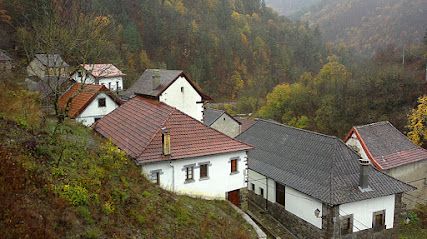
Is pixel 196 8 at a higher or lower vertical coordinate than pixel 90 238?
higher

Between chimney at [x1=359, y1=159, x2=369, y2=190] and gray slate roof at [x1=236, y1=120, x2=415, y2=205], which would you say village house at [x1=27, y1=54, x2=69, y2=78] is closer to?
gray slate roof at [x1=236, y1=120, x2=415, y2=205]

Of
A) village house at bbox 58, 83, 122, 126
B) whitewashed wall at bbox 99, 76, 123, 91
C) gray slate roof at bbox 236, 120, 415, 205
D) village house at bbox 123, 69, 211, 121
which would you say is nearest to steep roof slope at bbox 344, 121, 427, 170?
gray slate roof at bbox 236, 120, 415, 205

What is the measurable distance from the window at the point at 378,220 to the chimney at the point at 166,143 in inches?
447

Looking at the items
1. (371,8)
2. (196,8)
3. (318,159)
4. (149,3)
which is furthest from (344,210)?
(371,8)

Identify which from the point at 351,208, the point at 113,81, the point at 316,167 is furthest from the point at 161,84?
the point at 113,81

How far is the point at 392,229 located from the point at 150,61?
57465 mm

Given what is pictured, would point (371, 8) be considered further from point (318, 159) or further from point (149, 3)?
point (318, 159)

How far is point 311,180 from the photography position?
57.3ft

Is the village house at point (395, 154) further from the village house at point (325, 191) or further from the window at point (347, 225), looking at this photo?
the window at point (347, 225)

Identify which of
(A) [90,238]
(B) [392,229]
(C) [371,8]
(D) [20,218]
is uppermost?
(C) [371,8]

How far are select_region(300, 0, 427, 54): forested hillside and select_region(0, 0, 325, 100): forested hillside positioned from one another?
57.7 ft

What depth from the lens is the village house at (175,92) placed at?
23984 millimetres

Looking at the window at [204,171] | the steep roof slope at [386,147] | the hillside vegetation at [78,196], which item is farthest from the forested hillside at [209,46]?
the hillside vegetation at [78,196]

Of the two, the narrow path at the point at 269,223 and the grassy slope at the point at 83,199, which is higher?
the grassy slope at the point at 83,199
